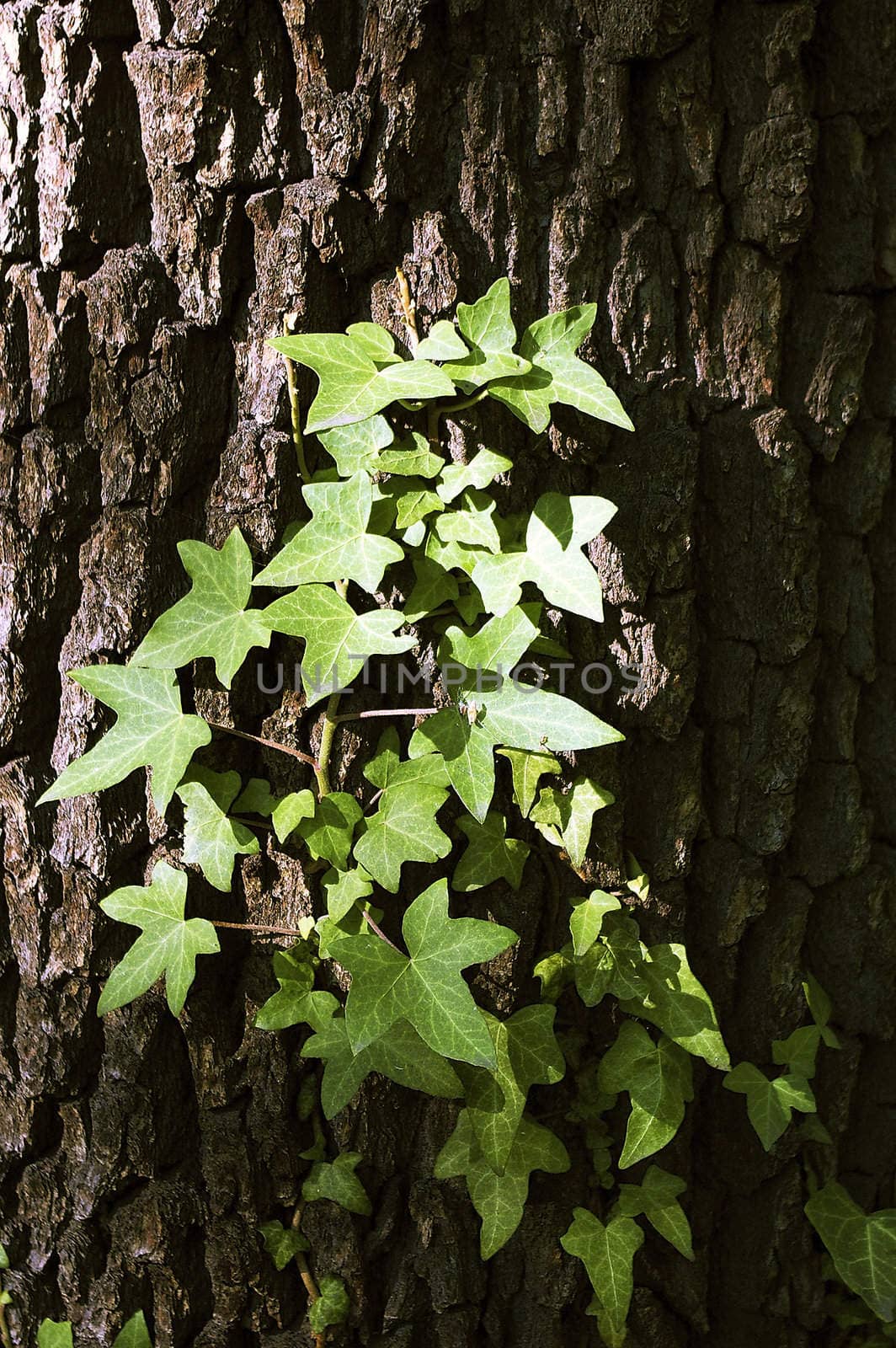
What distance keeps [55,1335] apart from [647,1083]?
2.53ft

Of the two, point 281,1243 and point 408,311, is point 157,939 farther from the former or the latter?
point 408,311

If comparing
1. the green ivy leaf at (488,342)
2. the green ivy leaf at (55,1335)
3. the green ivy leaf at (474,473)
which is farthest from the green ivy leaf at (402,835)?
the green ivy leaf at (55,1335)

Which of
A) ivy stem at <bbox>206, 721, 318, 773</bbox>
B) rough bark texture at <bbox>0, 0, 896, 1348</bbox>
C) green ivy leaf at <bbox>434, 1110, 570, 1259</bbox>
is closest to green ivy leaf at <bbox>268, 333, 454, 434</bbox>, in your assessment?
rough bark texture at <bbox>0, 0, 896, 1348</bbox>

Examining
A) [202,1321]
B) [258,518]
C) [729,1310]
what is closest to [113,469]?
[258,518]

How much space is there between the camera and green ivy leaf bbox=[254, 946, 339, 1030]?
1.00 m

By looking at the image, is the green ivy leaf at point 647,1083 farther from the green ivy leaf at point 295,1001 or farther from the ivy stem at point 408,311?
the ivy stem at point 408,311

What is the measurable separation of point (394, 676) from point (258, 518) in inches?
9.0

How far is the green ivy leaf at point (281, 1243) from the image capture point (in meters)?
1.06

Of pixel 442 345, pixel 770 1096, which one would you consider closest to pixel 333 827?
pixel 442 345

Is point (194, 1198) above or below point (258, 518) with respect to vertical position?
below

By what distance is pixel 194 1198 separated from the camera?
1081mm

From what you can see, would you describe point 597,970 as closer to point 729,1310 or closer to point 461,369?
point 729,1310

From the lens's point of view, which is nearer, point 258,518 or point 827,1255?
point 258,518

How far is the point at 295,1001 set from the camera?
1012mm
